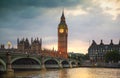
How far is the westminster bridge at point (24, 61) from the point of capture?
251 ft

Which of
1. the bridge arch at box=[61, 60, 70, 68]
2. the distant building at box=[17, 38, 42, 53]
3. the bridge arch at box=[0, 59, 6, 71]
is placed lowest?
the bridge arch at box=[61, 60, 70, 68]

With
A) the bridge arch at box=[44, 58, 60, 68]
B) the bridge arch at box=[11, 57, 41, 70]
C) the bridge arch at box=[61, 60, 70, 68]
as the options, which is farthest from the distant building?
the bridge arch at box=[11, 57, 41, 70]

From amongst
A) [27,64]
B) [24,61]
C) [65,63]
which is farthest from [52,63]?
[24,61]

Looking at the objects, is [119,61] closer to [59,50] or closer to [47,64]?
[59,50]

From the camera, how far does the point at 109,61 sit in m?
185

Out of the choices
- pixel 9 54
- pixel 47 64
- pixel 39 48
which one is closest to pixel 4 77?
pixel 9 54

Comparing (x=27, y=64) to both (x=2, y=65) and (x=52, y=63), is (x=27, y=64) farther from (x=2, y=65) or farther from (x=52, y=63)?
(x=2, y=65)

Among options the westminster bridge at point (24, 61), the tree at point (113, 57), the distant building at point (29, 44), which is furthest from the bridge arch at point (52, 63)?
the tree at point (113, 57)

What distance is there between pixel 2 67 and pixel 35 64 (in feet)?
110

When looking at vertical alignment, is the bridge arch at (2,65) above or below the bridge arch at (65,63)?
above

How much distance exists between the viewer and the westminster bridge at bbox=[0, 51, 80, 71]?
251ft

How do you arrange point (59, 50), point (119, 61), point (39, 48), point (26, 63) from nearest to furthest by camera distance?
point (26, 63) < point (39, 48) < point (119, 61) < point (59, 50)

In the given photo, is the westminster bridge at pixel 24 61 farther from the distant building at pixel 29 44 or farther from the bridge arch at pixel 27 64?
the distant building at pixel 29 44

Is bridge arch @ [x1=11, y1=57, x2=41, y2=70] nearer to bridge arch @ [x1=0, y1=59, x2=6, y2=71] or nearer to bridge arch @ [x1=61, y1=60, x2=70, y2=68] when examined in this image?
bridge arch @ [x1=0, y1=59, x2=6, y2=71]
